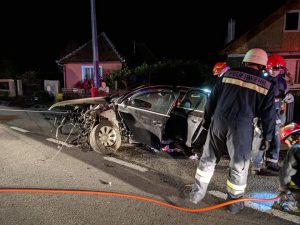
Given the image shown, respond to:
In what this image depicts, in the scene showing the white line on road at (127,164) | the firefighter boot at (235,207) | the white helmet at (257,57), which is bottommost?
the white line on road at (127,164)

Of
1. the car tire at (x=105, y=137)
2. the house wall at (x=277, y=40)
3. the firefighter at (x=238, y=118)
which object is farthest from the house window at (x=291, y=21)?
the firefighter at (x=238, y=118)

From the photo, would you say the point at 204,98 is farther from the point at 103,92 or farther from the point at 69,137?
the point at 103,92

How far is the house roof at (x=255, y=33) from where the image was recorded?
59.1 ft

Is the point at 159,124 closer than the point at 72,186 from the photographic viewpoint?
No

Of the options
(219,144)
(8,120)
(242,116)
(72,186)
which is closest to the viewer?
(242,116)

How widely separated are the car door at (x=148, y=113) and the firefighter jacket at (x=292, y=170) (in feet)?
7.43

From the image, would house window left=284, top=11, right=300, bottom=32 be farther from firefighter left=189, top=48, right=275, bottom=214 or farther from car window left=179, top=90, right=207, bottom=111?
firefighter left=189, top=48, right=275, bottom=214

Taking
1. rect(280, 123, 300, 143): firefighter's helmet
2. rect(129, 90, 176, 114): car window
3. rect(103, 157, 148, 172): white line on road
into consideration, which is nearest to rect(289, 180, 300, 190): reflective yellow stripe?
rect(280, 123, 300, 143): firefighter's helmet

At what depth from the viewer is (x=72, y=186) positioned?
13.6 ft

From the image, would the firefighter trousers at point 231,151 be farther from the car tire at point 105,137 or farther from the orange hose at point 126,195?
the car tire at point 105,137

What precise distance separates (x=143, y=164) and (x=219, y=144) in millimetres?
1966

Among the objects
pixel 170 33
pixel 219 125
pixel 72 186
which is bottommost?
pixel 72 186

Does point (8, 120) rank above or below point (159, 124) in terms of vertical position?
below

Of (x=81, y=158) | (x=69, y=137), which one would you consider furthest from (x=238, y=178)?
(x=69, y=137)
